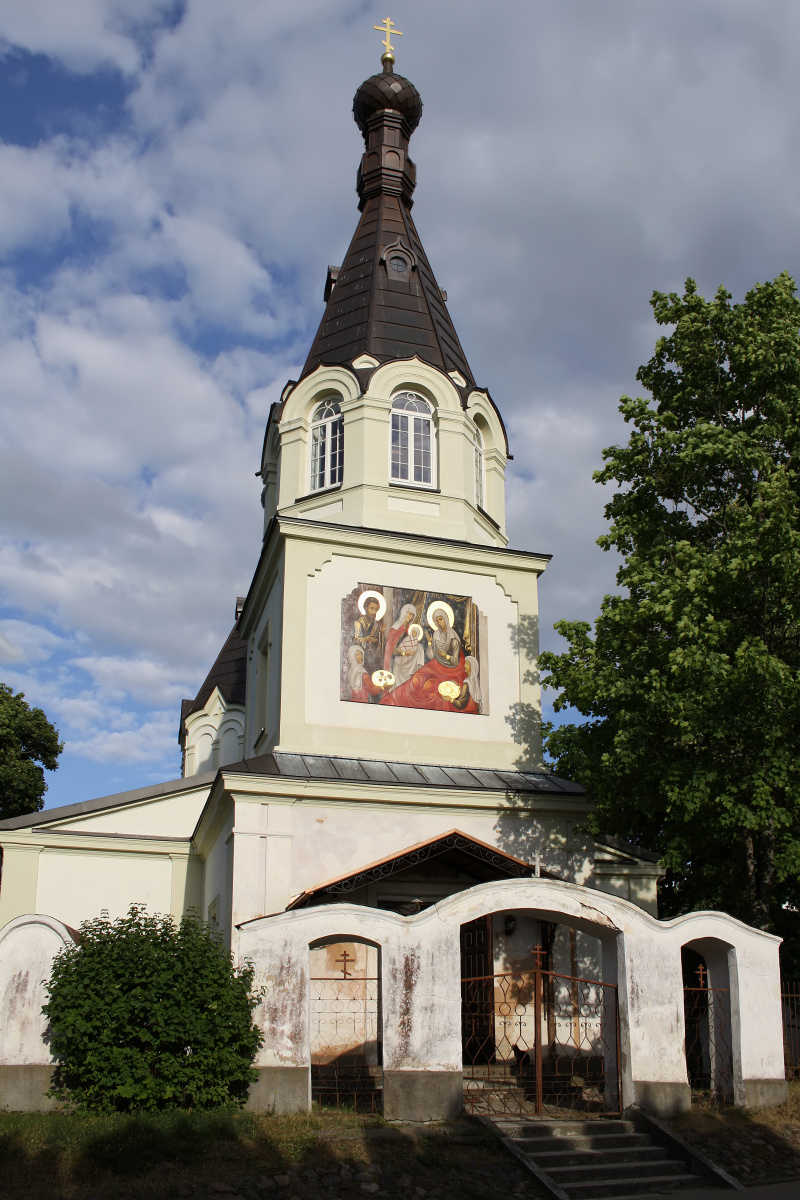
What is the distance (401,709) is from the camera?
15.4 m

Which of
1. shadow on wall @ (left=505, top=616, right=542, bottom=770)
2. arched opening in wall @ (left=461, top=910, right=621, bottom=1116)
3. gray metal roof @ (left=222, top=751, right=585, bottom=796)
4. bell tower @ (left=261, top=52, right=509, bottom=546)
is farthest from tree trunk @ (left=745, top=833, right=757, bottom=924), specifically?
bell tower @ (left=261, top=52, right=509, bottom=546)

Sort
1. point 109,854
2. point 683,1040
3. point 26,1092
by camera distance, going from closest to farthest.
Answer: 1. point 26,1092
2. point 683,1040
3. point 109,854

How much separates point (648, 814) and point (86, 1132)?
7.98m

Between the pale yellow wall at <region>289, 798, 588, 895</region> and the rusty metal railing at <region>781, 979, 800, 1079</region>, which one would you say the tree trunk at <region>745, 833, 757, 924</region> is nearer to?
the rusty metal railing at <region>781, 979, 800, 1079</region>

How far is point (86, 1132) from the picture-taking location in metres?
8.77

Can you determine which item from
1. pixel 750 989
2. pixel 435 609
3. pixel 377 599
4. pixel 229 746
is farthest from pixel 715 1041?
pixel 229 746

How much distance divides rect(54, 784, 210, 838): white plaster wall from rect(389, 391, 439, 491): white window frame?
274 inches

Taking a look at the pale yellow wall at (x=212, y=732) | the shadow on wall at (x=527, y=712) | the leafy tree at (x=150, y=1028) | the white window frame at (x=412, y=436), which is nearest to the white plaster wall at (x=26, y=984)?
the leafy tree at (x=150, y=1028)

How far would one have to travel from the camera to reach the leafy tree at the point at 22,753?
26.9 metres

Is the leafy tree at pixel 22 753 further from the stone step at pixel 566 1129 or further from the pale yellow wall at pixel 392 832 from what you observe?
the stone step at pixel 566 1129

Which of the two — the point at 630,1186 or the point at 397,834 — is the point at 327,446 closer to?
the point at 397,834

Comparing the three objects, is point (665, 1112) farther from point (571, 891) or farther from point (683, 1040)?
point (571, 891)

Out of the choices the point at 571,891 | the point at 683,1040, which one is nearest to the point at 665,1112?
the point at 683,1040

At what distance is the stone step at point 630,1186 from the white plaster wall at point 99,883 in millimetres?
10497
